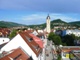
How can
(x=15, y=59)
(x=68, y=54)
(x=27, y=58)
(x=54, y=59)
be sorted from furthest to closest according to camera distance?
(x=68, y=54) < (x=54, y=59) < (x=27, y=58) < (x=15, y=59)

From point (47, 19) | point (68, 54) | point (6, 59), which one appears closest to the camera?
point (6, 59)

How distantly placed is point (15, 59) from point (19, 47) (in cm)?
705

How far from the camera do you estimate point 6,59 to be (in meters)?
19.7

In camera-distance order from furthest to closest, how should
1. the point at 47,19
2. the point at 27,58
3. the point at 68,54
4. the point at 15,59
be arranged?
the point at 47,19
the point at 68,54
the point at 27,58
the point at 15,59

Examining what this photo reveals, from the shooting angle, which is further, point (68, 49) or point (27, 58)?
point (68, 49)

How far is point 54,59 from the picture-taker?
4303 centimetres

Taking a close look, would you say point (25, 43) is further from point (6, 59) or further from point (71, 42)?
point (71, 42)

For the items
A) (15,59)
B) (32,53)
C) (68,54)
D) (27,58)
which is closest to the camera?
(15,59)

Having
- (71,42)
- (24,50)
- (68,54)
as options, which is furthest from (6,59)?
(71,42)

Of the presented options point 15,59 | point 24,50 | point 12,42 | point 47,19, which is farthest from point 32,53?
point 47,19

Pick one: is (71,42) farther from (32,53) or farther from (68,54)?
(32,53)

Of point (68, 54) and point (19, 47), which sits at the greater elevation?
point (19, 47)

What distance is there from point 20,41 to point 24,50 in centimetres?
137

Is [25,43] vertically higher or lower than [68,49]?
higher
